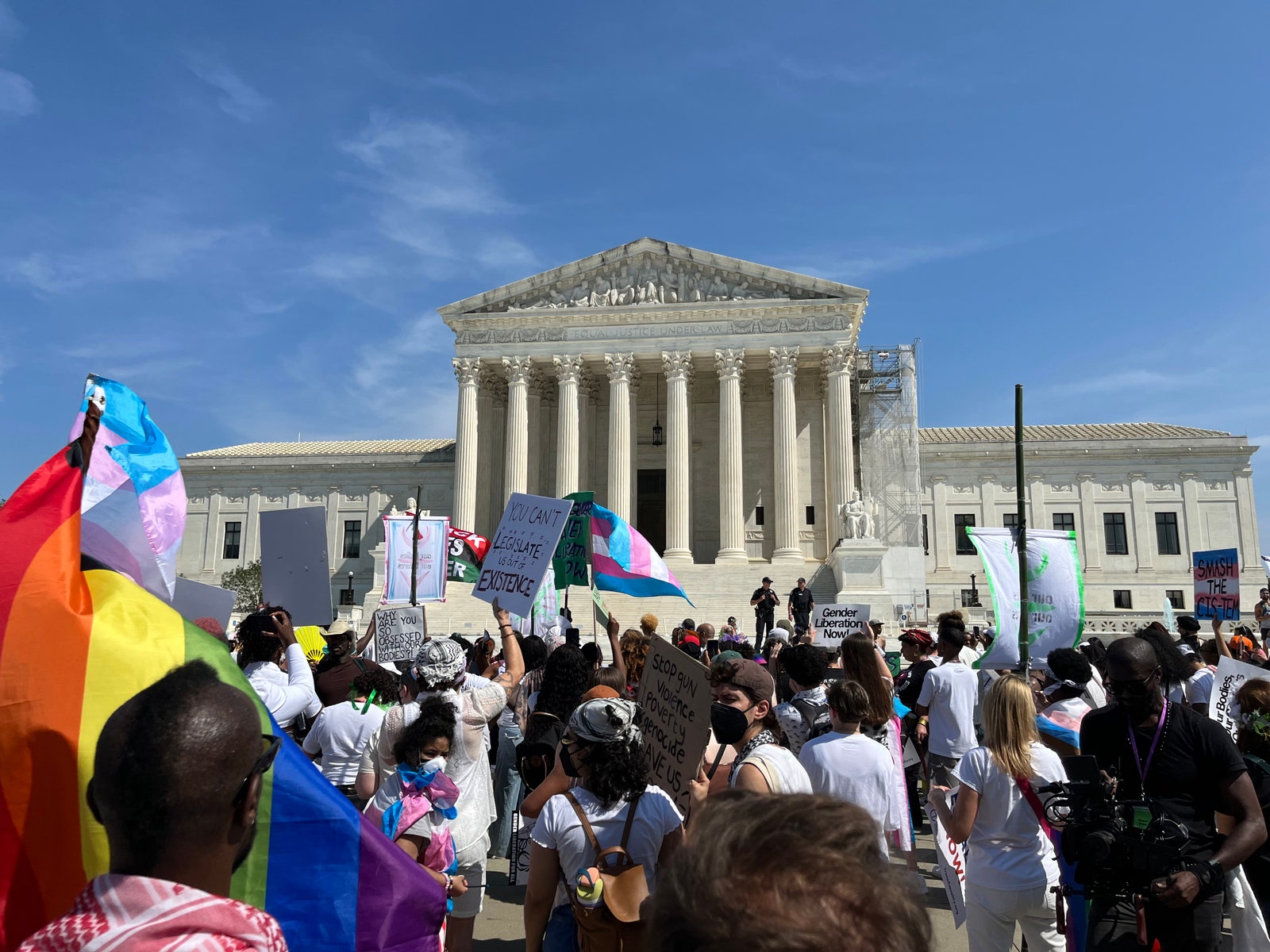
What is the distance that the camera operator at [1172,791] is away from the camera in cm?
379

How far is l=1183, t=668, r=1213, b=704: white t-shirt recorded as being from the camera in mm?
8359

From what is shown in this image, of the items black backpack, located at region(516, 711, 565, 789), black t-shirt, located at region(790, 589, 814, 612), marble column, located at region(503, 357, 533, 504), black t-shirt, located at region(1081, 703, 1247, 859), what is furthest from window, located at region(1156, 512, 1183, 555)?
black backpack, located at region(516, 711, 565, 789)

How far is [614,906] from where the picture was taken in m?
3.57

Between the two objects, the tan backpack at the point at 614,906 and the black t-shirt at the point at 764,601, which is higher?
the black t-shirt at the point at 764,601

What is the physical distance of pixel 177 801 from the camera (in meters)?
1.99

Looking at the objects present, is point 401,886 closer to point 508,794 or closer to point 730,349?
point 508,794

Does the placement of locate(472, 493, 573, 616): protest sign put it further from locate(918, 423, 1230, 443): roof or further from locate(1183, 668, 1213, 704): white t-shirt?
locate(918, 423, 1230, 443): roof

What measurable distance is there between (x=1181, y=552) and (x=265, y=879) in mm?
54177

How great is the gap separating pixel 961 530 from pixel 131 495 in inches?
1953

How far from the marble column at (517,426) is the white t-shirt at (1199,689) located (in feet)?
107

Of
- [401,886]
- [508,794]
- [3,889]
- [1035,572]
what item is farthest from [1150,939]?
[1035,572]

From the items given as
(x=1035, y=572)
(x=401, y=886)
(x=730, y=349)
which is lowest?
(x=401, y=886)

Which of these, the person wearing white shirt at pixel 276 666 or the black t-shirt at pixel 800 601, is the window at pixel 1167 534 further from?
the person wearing white shirt at pixel 276 666

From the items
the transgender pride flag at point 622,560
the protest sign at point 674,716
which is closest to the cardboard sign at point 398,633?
the transgender pride flag at point 622,560
